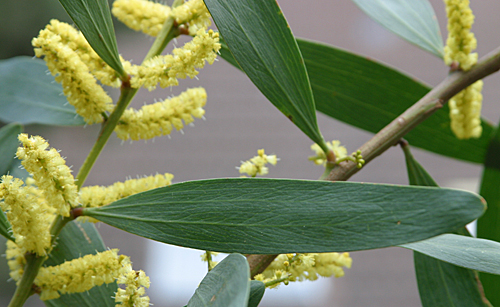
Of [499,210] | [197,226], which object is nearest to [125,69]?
[197,226]

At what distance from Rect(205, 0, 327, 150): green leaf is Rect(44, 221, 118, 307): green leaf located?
8.6 inches

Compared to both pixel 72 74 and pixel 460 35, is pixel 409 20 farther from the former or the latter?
pixel 72 74

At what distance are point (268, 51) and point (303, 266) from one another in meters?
0.17

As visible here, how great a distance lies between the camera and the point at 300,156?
3.35 metres

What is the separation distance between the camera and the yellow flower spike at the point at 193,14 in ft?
1.04

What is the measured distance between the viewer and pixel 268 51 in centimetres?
31

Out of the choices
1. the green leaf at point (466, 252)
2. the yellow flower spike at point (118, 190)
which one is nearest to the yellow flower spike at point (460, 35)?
the green leaf at point (466, 252)

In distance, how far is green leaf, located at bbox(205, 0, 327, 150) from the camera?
0.95 ft

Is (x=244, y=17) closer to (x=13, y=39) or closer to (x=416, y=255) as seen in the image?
(x=416, y=255)

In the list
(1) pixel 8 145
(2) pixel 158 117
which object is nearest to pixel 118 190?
(2) pixel 158 117

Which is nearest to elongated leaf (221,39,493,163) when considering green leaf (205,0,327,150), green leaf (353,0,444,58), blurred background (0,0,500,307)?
green leaf (353,0,444,58)

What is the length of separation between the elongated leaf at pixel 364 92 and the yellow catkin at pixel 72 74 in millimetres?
264

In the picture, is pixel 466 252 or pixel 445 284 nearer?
pixel 466 252

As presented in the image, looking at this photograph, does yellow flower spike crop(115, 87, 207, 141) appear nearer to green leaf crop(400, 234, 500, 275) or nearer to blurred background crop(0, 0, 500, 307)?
green leaf crop(400, 234, 500, 275)
